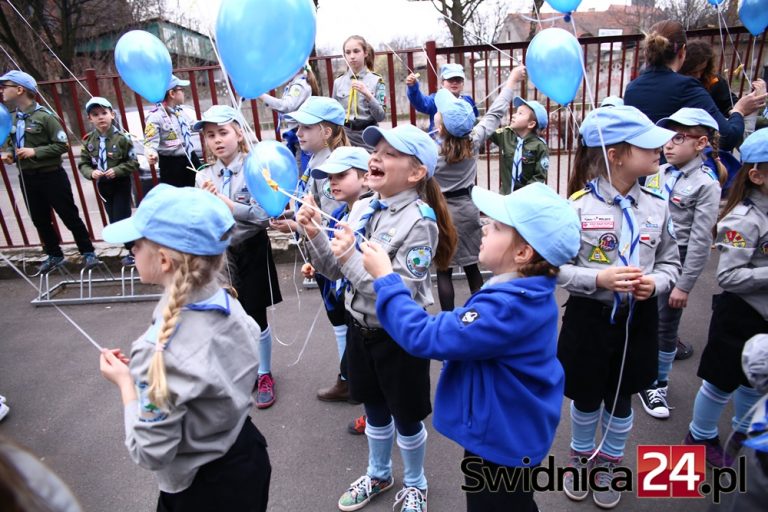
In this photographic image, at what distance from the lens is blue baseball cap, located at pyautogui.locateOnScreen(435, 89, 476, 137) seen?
387 cm

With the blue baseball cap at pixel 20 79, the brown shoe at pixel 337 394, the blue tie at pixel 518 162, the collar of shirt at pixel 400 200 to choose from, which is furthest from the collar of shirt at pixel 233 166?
the blue baseball cap at pixel 20 79

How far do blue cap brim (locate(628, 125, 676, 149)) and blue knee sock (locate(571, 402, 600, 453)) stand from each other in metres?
1.29

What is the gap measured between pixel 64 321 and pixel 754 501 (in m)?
5.49

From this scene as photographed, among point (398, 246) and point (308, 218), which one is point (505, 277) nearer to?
point (398, 246)

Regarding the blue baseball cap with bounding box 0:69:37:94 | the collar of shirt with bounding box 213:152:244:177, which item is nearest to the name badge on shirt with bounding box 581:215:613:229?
the collar of shirt with bounding box 213:152:244:177

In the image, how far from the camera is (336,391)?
3.48 meters

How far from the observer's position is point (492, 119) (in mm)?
4191

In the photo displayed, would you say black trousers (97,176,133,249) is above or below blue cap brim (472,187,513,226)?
below

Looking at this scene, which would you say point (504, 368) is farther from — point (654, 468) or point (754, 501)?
point (654, 468)

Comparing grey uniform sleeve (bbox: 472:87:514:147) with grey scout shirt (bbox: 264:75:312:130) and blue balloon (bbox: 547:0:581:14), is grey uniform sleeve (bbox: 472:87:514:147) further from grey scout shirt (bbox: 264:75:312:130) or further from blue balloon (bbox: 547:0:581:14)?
grey scout shirt (bbox: 264:75:312:130)

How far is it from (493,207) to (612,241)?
33.0 inches

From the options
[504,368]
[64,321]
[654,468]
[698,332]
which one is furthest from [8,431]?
[698,332]

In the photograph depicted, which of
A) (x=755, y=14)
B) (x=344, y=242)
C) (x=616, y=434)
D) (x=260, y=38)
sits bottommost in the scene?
(x=616, y=434)

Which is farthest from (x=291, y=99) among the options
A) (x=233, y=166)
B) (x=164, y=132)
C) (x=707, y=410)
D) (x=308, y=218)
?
(x=707, y=410)
